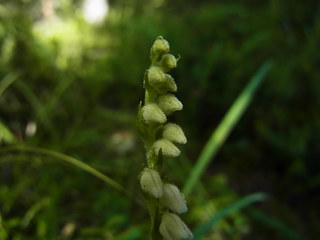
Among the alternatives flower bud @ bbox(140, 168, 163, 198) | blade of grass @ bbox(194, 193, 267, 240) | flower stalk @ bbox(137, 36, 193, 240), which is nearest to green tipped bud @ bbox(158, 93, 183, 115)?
flower stalk @ bbox(137, 36, 193, 240)

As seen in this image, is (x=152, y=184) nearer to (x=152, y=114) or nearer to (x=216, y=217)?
(x=152, y=114)

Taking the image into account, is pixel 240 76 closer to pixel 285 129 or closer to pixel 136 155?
pixel 285 129

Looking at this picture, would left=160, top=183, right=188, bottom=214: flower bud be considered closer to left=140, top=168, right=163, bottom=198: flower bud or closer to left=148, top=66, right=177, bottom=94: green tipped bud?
left=140, top=168, right=163, bottom=198: flower bud

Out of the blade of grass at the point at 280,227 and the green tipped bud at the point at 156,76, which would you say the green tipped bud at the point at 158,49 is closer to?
the green tipped bud at the point at 156,76

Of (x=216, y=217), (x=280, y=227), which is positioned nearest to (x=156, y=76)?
(x=216, y=217)

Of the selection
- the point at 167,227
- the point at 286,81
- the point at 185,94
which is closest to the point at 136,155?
the point at 185,94

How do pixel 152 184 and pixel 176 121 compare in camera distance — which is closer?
pixel 152 184
